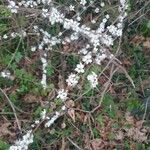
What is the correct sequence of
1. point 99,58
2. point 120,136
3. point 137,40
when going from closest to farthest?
point 120,136 < point 99,58 < point 137,40

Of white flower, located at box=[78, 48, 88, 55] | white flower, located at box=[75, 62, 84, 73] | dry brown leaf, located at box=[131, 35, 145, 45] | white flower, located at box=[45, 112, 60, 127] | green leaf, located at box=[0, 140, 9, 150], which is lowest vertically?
green leaf, located at box=[0, 140, 9, 150]

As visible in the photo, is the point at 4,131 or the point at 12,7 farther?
the point at 12,7

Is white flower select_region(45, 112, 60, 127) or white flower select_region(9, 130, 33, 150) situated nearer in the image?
white flower select_region(9, 130, 33, 150)

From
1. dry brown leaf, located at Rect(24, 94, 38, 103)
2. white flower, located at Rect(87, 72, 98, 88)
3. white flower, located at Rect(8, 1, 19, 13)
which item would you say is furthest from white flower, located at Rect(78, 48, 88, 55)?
white flower, located at Rect(8, 1, 19, 13)

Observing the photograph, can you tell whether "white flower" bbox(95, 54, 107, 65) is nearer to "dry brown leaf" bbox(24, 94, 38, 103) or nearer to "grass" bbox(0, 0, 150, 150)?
"grass" bbox(0, 0, 150, 150)

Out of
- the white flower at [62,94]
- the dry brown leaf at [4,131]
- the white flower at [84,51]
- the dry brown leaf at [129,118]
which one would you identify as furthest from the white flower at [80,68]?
the dry brown leaf at [4,131]

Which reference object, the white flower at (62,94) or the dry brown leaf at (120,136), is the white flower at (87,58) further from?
the dry brown leaf at (120,136)

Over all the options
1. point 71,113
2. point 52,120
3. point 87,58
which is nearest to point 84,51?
point 87,58

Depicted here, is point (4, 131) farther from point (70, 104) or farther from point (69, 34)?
point (69, 34)
